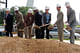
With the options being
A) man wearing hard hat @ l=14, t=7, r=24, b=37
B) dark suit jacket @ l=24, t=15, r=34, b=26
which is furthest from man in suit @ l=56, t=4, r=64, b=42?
man wearing hard hat @ l=14, t=7, r=24, b=37

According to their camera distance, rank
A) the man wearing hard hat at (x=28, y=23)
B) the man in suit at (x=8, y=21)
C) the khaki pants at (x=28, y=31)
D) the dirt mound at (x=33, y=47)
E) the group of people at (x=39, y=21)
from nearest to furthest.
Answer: the dirt mound at (x=33, y=47), the group of people at (x=39, y=21), the man wearing hard hat at (x=28, y=23), the khaki pants at (x=28, y=31), the man in suit at (x=8, y=21)

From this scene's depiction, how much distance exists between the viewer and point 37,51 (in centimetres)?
541

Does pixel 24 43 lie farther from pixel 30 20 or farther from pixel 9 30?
pixel 9 30

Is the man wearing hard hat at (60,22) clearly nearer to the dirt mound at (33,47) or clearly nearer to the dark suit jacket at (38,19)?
the dark suit jacket at (38,19)

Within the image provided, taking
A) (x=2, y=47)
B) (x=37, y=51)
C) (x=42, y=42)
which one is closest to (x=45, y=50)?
(x=37, y=51)

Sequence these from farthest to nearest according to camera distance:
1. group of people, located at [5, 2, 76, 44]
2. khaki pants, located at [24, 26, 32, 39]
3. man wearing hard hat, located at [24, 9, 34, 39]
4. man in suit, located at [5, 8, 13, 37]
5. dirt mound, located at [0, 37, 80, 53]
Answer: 1. man in suit, located at [5, 8, 13, 37]
2. khaki pants, located at [24, 26, 32, 39]
3. man wearing hard hat, located at [24, 9, 34, 39]
4. group of people, located at [5, 2, 76, 44]
5. dirt mound, located at [0, 37, 80, 53]

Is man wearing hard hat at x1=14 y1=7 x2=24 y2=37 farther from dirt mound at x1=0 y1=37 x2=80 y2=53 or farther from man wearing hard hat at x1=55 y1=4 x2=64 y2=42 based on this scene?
dirt mound at x1=0 y1=37 x2=80 y2=53

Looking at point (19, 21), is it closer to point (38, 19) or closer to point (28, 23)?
point (28, 23)

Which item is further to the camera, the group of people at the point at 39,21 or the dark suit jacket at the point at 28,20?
the dark suit jacket at the point at 28,20

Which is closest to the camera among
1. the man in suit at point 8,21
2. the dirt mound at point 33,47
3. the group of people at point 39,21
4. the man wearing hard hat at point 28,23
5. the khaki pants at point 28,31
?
the dirt mound at point 33,47

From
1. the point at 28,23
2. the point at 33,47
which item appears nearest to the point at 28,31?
the point at 28,23

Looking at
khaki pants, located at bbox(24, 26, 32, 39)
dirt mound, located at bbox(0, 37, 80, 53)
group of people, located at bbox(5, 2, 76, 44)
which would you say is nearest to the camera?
dirt mound, located at bbox(0, 37, 80, 53)

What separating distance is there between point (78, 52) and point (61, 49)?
0.38 meters

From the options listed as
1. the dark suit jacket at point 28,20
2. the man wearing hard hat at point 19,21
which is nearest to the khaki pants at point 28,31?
the dark suit jacket at point 28,20
